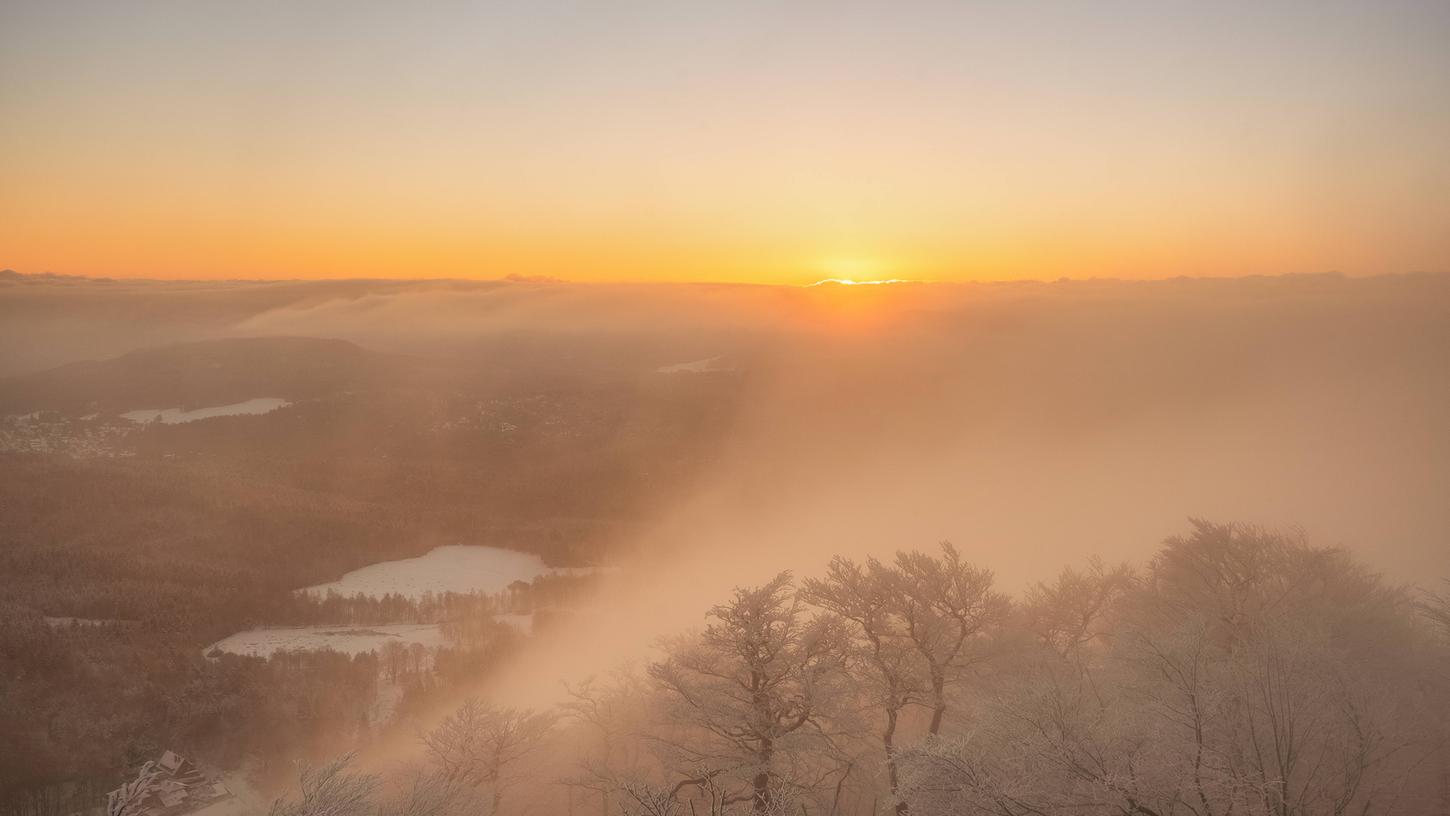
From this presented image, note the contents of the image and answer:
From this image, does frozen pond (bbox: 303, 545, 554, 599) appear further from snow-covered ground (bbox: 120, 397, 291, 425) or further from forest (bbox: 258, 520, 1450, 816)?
snow-covered ground (bbox: 120, 397, 291, 425)

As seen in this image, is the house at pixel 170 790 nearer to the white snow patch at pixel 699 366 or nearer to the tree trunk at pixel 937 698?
the tree trunk at pixel 937 698

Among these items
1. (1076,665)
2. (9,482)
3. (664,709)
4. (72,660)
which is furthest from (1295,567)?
(9,482)

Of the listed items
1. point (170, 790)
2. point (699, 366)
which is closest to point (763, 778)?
point (170, 790)

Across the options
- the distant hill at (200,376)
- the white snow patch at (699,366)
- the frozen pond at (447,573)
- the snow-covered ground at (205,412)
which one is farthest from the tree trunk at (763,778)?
the white snow patch at (699,366)

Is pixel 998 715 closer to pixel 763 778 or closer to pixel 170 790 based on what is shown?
pixel 763 778

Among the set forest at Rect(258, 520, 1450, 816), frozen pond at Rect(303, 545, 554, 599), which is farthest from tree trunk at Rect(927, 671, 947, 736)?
frozen pond at Rect(303, 545, 554, 599)
